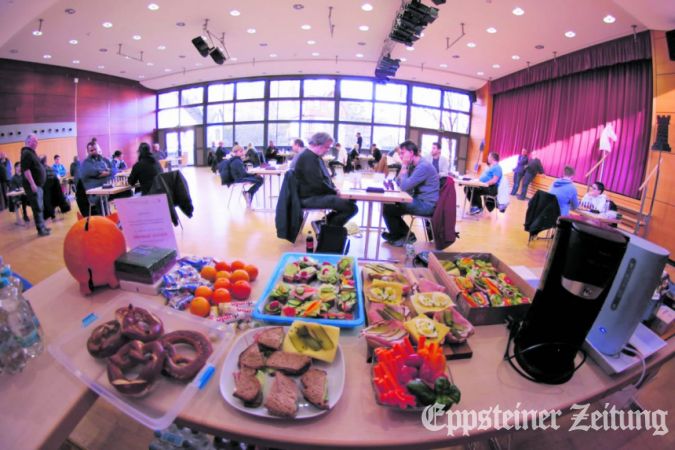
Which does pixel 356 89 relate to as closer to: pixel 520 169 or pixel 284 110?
pixel 284 110

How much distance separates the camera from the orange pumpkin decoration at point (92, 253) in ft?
4.20

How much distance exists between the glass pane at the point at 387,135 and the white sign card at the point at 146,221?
41.8 feet

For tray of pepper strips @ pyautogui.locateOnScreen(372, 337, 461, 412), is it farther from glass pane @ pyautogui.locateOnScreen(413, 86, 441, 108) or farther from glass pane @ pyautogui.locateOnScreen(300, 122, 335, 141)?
glass pane @ pyautogui.locateOnScreen(413, 86, 441, 108)

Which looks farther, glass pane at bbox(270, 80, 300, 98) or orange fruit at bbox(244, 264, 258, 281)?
glass pane at bbox(270, 80, 300, 98)

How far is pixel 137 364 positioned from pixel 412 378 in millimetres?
718

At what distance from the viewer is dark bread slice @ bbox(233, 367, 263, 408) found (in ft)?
2.69

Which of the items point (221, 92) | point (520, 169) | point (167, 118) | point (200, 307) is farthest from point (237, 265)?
point (167, 118)

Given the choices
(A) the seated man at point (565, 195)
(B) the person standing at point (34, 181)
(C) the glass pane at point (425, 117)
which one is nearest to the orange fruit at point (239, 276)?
(A) the seated man at point (565, 195)

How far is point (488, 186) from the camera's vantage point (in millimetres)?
6320

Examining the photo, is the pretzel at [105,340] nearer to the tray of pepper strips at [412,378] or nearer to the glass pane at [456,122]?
the tray of pepper strips at [412,378]

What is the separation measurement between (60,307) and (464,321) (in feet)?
4.64

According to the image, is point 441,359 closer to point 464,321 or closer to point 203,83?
point 464,321

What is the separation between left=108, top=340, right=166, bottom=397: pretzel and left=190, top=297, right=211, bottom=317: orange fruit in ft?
0.78

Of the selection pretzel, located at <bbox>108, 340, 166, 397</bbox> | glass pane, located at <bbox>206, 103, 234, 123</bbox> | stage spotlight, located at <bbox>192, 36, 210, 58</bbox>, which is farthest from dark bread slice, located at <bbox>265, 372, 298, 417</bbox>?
glass pane, located at <bbox>206, 103, 234, 123</bbox>
